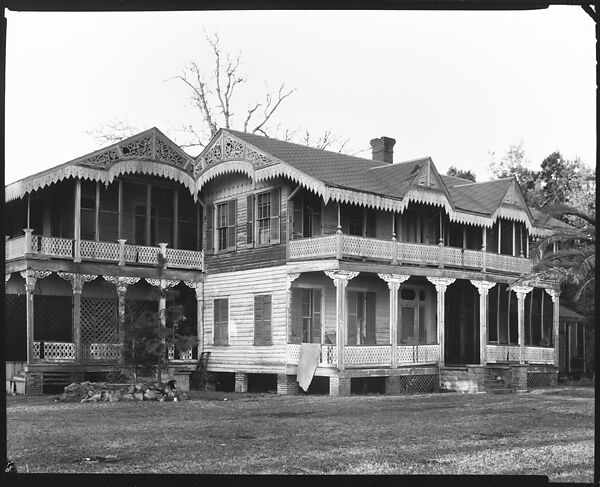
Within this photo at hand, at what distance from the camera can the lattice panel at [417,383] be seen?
2739 cm

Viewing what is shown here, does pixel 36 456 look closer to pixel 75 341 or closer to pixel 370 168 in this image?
pixel 75 341

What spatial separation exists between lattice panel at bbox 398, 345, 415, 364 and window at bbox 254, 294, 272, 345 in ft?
13.4

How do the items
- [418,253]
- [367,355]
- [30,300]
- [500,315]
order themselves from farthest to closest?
[500,315] < [418,253] < [367,355] < [30,300]

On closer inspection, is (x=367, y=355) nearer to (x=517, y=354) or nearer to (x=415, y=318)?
(x=415, y=318)

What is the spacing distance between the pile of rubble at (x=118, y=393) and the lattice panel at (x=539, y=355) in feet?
47.5

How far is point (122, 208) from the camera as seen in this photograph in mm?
28422

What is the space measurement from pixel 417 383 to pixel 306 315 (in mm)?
4231

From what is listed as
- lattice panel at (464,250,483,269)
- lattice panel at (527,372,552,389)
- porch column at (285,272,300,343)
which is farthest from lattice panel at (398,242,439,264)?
lattice panel at (527,372,552,389)

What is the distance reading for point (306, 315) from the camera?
27531mm

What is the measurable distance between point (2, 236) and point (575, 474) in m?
7.97

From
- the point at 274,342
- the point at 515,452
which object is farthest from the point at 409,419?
the point at 274,342

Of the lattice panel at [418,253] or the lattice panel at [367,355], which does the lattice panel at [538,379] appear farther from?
the lattice panel at [367,355]

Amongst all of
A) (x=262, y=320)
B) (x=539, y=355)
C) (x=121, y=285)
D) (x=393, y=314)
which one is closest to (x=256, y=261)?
(x=262, y=320)

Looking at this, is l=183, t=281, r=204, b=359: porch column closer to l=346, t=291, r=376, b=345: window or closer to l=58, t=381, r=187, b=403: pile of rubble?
l=346, t=291, r=376, b=345: window
